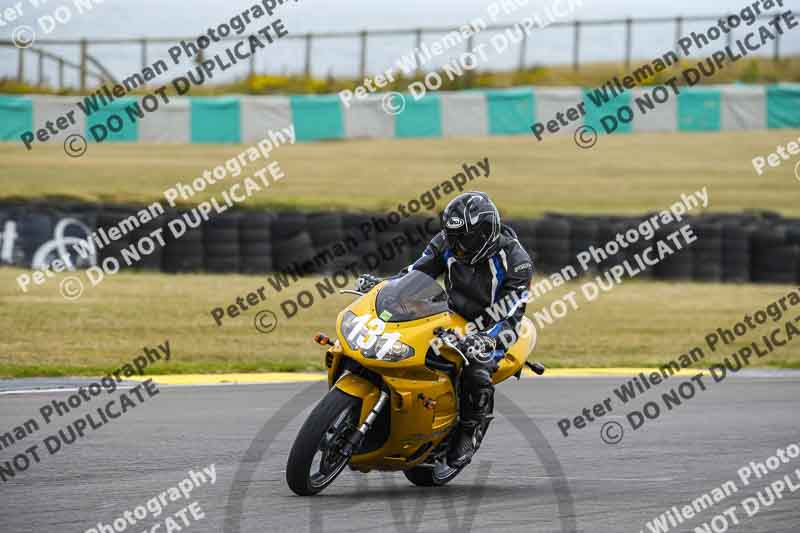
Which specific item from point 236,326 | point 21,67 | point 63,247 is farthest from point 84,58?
point 236,326

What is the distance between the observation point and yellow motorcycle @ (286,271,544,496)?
7.29 meters

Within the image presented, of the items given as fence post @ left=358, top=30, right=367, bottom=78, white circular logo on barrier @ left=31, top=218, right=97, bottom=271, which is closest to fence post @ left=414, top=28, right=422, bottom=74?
fence post @ left=358, top=30, right=367, bottom=78

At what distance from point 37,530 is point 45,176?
80.0 feet

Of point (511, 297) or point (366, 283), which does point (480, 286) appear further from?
point (366, 283)

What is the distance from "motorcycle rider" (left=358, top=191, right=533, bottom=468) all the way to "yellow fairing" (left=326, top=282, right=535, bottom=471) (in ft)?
0.50

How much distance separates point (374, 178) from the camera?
32406mm

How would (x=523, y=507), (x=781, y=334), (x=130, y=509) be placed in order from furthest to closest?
1. (x=781, y=334)
2. (x=523, y=507)
3. (x=130, y=509)

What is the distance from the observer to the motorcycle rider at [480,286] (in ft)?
25.7

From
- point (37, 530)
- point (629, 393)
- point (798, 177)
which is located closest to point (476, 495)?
point (37, 530)

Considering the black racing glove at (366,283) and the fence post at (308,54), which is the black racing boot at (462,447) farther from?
the fence post at (308,54)

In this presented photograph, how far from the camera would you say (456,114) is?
33.9m

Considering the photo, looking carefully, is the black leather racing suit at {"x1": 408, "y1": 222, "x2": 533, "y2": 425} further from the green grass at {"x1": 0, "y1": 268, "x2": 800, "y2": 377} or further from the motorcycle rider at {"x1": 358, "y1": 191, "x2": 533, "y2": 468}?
the green grass at {"x1": 0, "y1": 268, "x2": 800, "y2": 377}

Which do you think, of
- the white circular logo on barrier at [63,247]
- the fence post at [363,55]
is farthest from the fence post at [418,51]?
the white circular logo on barrier at [63,247]

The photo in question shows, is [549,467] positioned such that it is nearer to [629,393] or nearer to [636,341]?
[629,393]
